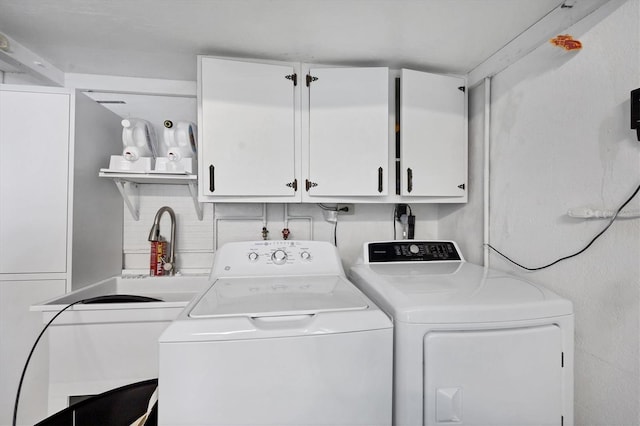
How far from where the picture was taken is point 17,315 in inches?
55.6

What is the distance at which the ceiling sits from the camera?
1.21 metres

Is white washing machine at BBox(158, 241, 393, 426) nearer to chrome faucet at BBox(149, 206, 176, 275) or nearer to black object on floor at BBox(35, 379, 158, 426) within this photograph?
black object on floor at BBox(35, 379, 158, 426)

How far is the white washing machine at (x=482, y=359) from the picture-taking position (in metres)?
0.93

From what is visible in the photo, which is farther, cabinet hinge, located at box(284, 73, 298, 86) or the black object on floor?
cabinet hinge, located at box(284, 73, 298, 86)

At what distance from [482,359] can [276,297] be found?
2.47ft

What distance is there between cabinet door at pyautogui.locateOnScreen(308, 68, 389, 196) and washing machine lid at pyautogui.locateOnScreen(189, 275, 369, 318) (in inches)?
22.0

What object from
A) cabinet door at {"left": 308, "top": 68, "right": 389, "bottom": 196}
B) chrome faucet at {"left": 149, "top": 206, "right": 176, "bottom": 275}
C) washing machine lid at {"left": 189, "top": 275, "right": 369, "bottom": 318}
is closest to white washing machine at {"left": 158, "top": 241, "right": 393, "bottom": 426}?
washing machine lid at {"left": 189, "top": 275, "right": 369, "bottom": 318}

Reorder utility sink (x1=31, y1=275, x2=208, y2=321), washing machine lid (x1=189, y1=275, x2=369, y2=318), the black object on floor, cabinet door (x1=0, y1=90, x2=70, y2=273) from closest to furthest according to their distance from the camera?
washing machine lid (x1=189, y1=275, x2=369, y2=318), the black object on floor, cabinet door (x1=0, y1=90, x2=70, y2=273), utility sink (x1=31, y1=275, x2=208, y2=321)

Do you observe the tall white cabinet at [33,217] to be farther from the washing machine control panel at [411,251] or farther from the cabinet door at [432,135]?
the cabinet door at [432,135]

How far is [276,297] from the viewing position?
1.08m

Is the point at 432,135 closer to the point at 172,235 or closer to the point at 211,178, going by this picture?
the point at 211,178

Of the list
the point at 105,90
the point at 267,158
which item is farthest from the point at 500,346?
the point at 105,90

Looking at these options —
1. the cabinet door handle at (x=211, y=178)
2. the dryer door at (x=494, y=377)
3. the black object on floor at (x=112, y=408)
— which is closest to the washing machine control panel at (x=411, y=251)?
the dryer door at (x=494, y=377)

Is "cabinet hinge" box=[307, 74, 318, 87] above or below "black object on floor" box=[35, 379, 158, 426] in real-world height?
above
